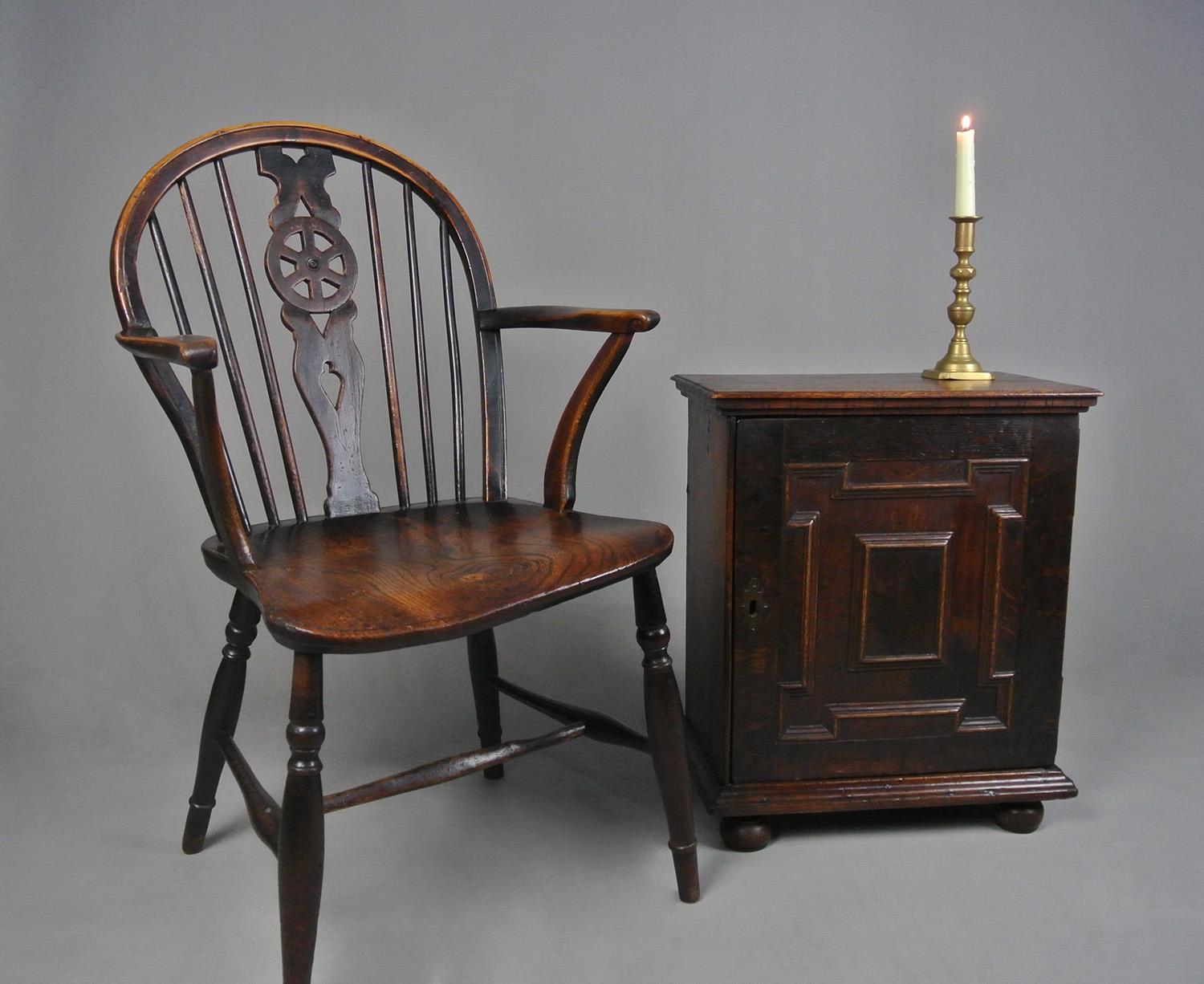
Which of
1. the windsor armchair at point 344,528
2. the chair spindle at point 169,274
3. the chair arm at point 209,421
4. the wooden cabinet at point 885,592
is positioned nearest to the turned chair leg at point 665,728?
the windsor armchair at point 344,528

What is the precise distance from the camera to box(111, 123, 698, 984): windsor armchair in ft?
4.50

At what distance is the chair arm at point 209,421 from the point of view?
4.42 feet

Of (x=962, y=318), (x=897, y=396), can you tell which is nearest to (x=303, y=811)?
(x=897, y=396)

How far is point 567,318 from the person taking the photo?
1.83 m

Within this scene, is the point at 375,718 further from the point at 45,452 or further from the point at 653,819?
the point at 45,452

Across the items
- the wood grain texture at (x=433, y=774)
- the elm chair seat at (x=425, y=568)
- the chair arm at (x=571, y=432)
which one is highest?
the chair arm at (x=571, y=432)

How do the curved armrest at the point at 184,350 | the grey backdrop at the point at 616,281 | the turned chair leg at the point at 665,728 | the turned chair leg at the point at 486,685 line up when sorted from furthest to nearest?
the grey backdrop at the point at 616,281 → the turned chair leg at the point at 486,685 → the turned chair leg at the point at 665,728 → the curved armrest at the point at 184,350

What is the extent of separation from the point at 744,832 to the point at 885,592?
433 millimetres

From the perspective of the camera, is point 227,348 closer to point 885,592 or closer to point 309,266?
point 309,266

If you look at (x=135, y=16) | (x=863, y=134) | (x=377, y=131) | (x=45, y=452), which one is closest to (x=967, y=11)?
(x=863, y=134)

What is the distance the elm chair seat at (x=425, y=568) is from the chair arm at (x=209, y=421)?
0.05 m

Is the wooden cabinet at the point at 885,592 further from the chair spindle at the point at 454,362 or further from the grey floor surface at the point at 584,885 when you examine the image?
the chair spindle at the point at 454,362

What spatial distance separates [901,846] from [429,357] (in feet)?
4.46

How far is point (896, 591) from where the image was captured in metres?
1.84
